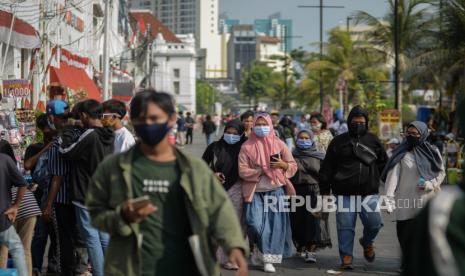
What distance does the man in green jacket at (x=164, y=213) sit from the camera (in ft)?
15.5

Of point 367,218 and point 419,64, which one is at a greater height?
point 419,64

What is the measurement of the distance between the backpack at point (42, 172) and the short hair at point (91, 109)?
91 centimetres

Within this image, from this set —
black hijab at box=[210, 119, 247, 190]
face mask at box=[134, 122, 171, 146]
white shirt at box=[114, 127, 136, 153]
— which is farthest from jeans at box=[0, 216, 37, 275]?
face mask at box=[134, 122, 171, 146]

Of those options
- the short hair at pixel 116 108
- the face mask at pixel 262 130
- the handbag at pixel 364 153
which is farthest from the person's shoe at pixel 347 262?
the short hair at pixel 116 108

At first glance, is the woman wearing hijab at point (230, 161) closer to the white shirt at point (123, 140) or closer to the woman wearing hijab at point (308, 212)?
the woman wearing hijab at point (308, 212)

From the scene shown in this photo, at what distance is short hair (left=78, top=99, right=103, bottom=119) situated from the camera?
27.3 ft

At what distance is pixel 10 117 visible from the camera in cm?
1272

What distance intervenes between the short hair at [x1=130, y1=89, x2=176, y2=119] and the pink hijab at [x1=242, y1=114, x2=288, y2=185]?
600cm

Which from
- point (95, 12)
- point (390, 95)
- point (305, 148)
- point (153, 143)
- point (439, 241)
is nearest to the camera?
point (439, 241)

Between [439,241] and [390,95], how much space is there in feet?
322

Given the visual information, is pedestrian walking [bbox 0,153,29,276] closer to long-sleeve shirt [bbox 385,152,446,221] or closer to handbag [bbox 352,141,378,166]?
long-sleeve shirt [bbox 385,152,446,221]

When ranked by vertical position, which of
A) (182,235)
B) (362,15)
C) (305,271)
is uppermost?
(362,15)

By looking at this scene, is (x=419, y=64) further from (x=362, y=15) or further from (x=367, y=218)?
(x=367, y=218)

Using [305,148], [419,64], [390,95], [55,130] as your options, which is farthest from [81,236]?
[390,95]
